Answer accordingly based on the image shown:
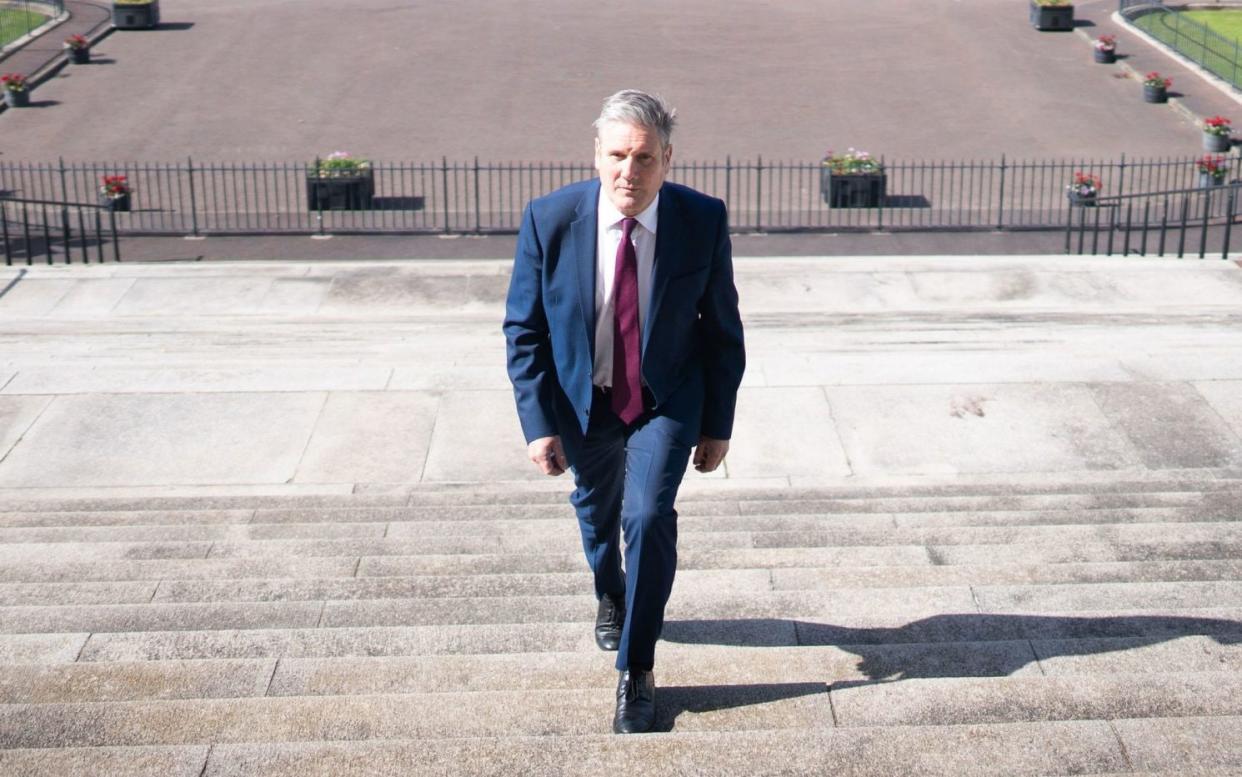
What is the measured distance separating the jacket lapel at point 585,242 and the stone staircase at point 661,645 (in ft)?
3.79

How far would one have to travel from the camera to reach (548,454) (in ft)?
16.2

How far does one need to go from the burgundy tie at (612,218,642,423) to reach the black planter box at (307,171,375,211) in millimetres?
18891

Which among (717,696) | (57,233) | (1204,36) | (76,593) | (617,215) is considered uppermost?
(617,215)

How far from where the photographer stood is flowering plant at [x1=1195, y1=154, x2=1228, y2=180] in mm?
23344

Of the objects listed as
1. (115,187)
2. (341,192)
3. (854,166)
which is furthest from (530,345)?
(115,187)

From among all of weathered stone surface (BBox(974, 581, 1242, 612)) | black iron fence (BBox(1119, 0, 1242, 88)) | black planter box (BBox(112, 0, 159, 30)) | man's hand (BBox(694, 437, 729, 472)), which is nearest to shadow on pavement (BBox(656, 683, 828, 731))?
man's hand (BBox(694, 437, 729, 472))

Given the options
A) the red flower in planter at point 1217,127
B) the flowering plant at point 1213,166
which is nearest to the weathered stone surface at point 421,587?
the flowering plant at point 1213,166

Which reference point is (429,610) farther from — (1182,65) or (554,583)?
(1182,65)

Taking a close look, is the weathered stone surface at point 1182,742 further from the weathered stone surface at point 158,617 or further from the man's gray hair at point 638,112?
the weathered stone surface at point 158,617

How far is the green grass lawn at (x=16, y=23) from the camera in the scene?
34.9 metres

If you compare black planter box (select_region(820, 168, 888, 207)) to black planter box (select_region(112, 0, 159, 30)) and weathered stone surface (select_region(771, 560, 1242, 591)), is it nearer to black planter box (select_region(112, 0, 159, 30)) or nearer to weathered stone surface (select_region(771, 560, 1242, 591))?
weathered stone surface (select_region(771, 560, 1242, 591))

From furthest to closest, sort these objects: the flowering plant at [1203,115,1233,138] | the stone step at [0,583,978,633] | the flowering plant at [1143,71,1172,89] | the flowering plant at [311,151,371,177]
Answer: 1. the flowering plant at [1143,71,1172,89]
2. the flowering plant at [1203,115,1233,138]
3. the flowering plant at [311,151,371,177]
4. the stone step at [0,583,978,633]

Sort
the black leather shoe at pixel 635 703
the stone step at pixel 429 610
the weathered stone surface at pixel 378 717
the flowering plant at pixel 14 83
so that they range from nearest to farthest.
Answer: the weathered stone surface at pixel 378 717 → the black leather shoe at pixel 635 703 → the stone step at pixel 429 610 → the flowering plant at pixel 14 83

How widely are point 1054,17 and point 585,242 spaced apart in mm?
32246
